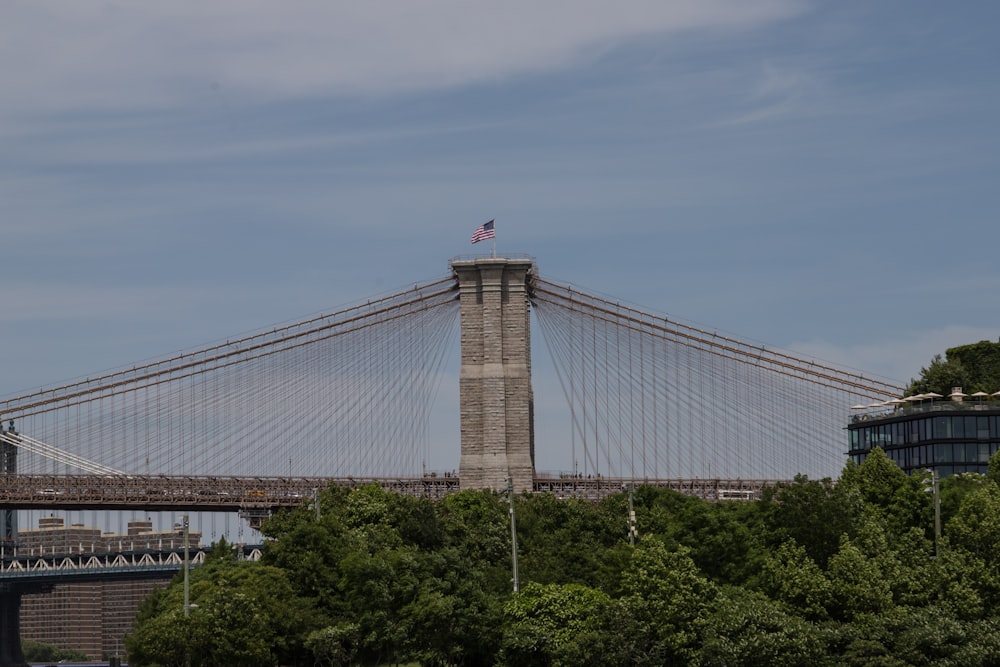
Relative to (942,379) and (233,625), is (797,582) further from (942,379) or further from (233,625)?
(942,379)

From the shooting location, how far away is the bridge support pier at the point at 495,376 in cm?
16312

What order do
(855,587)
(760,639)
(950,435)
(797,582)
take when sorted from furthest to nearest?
(950,435) < (797,582) < (855,587) < (760,639)

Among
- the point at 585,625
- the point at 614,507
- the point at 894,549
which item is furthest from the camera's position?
the point at 614,507

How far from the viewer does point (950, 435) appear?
523 ft

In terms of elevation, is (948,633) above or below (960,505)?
below

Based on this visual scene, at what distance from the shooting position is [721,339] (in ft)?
539

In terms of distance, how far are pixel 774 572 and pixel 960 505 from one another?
54.6 ft

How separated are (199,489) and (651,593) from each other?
79.6m

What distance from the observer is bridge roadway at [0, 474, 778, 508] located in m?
166

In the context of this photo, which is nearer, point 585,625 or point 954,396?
point 585,625

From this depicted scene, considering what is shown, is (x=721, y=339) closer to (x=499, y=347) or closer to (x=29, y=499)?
(x=499, y=347)

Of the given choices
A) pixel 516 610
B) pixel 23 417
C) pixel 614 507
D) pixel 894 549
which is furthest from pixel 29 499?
pixel 894 549

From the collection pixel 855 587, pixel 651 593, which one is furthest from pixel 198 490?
pixel 855 587

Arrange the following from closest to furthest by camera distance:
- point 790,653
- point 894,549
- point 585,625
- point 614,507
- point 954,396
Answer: point 790,653 < point 585,625 < point 894,549 < point 614,507 < point 954,396
